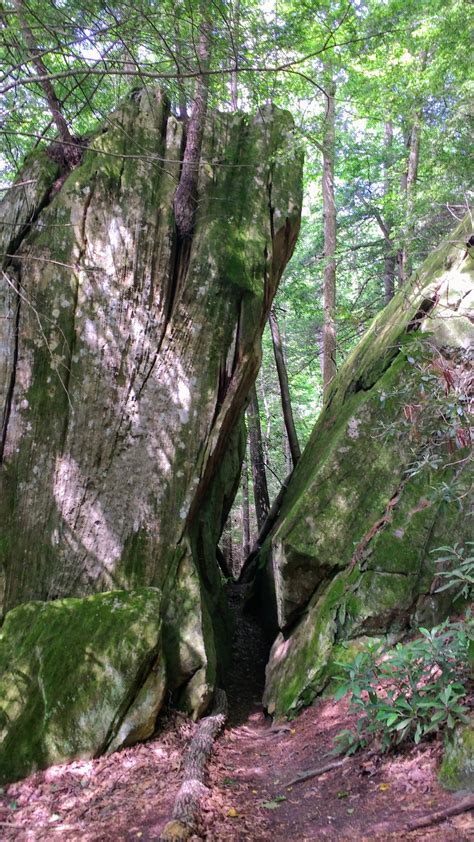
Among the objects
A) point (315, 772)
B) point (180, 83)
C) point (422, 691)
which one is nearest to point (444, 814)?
point (422, 691)

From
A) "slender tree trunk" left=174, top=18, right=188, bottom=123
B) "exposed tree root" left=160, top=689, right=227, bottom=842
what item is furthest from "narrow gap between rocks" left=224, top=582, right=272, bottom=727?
"slender tree trunk" left=174, top=18, right=188, bottom=123

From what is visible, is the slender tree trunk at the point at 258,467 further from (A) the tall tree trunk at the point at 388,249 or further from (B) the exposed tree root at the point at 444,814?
(B) the exposed tree root at the point at 444,814

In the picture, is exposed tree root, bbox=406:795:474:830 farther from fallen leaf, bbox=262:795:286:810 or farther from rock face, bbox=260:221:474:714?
rock face, bbox=260:221:474:714

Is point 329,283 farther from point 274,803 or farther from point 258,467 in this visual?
point 274,803

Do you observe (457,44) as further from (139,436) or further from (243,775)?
(243,775)

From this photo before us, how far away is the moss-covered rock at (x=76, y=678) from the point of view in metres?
5.43

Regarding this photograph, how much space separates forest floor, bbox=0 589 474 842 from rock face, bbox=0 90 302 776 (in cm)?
115

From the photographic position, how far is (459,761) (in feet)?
11.2

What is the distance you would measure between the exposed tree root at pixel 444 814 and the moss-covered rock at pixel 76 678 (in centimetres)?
348

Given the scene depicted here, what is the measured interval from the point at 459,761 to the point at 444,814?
404mm

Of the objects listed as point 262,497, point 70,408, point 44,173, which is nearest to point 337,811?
point 70,408

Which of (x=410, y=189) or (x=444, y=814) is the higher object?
(x=410, y=189)

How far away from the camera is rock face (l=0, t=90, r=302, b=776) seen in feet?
22.9

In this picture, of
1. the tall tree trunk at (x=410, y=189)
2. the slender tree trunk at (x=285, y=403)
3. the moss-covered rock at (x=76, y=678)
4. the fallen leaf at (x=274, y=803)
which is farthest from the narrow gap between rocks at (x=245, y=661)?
the tall tree trunk at (x=410, y=189)
